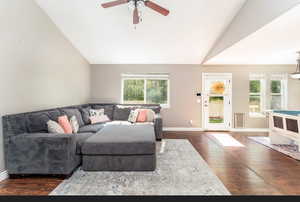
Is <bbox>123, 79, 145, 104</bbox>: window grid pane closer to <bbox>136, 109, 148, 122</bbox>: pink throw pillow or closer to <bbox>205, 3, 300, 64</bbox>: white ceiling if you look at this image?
<bbox>136, 109, 148, 122</bbox>: pink throw pillow

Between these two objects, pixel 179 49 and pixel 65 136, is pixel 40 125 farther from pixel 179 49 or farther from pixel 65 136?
pixel 179 49

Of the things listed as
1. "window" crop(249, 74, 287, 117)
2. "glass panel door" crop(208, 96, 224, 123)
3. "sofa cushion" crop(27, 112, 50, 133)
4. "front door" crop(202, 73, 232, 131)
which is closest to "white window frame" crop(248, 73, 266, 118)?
"window" crop(249, 74, 287, 117)

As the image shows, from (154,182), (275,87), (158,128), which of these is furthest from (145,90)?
(275,87)

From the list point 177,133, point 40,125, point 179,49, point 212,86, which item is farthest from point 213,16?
point 40,125

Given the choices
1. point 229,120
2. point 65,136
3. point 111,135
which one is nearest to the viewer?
point 65,136

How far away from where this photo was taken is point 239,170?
2967 mm

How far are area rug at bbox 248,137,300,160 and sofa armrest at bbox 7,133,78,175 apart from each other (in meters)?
4.18

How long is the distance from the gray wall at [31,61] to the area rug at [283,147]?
16.6 feet

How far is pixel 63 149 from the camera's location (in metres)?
2.59

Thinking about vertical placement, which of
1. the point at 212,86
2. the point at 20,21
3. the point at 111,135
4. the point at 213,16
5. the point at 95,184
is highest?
the point at 213,16

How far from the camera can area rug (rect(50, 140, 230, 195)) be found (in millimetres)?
2266

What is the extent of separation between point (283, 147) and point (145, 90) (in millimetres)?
4078

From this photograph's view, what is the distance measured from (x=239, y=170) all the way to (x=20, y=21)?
4378mm

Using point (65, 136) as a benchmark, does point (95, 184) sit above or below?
below
